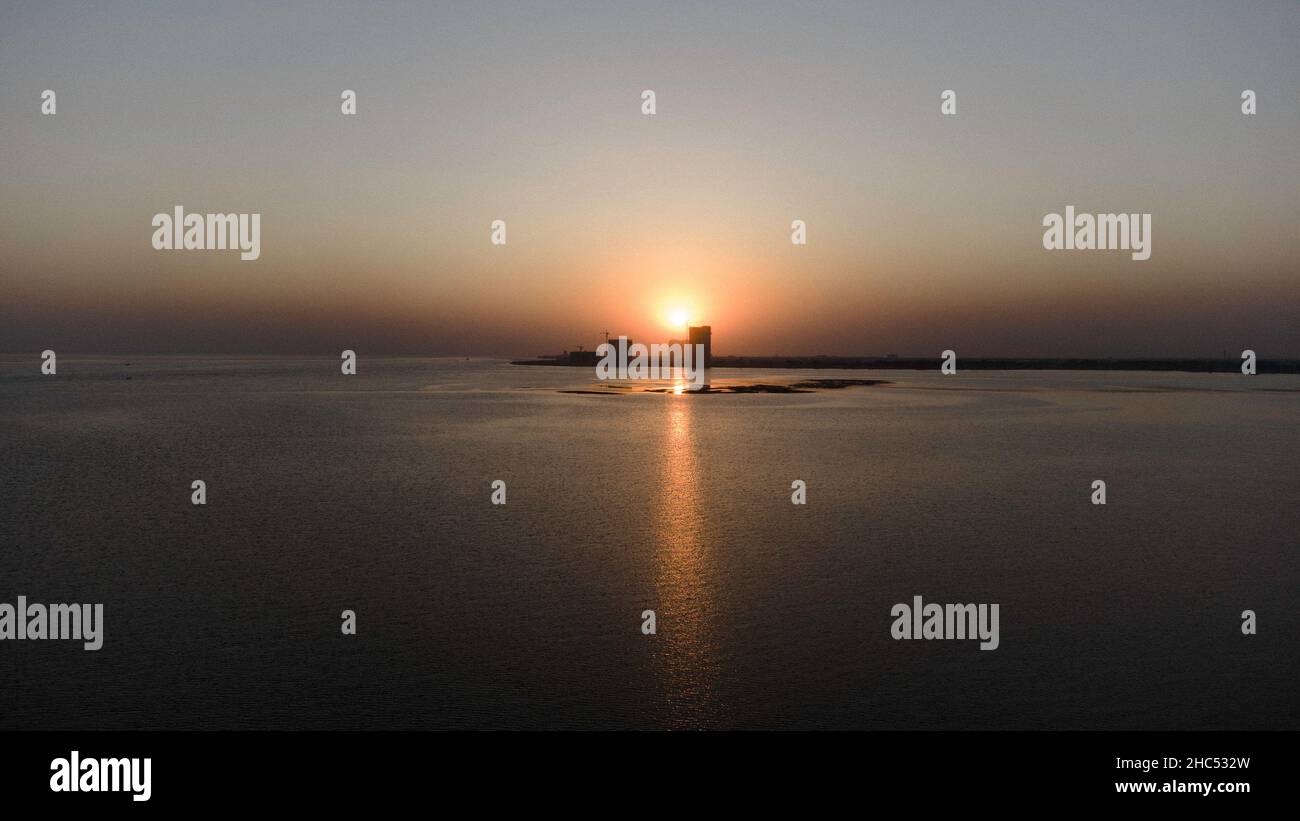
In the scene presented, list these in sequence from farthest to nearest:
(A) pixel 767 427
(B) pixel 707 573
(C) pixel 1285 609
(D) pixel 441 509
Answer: (A) pixel 767 427
(D) pixel 441 509
(B) pixel 707 573
(C) pixel 1285 609

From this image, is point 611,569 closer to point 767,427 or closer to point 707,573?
point 707,573

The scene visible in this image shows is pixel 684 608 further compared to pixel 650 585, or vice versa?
pixel 650 585

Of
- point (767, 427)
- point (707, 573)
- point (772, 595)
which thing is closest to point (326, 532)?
point (707, 573)
